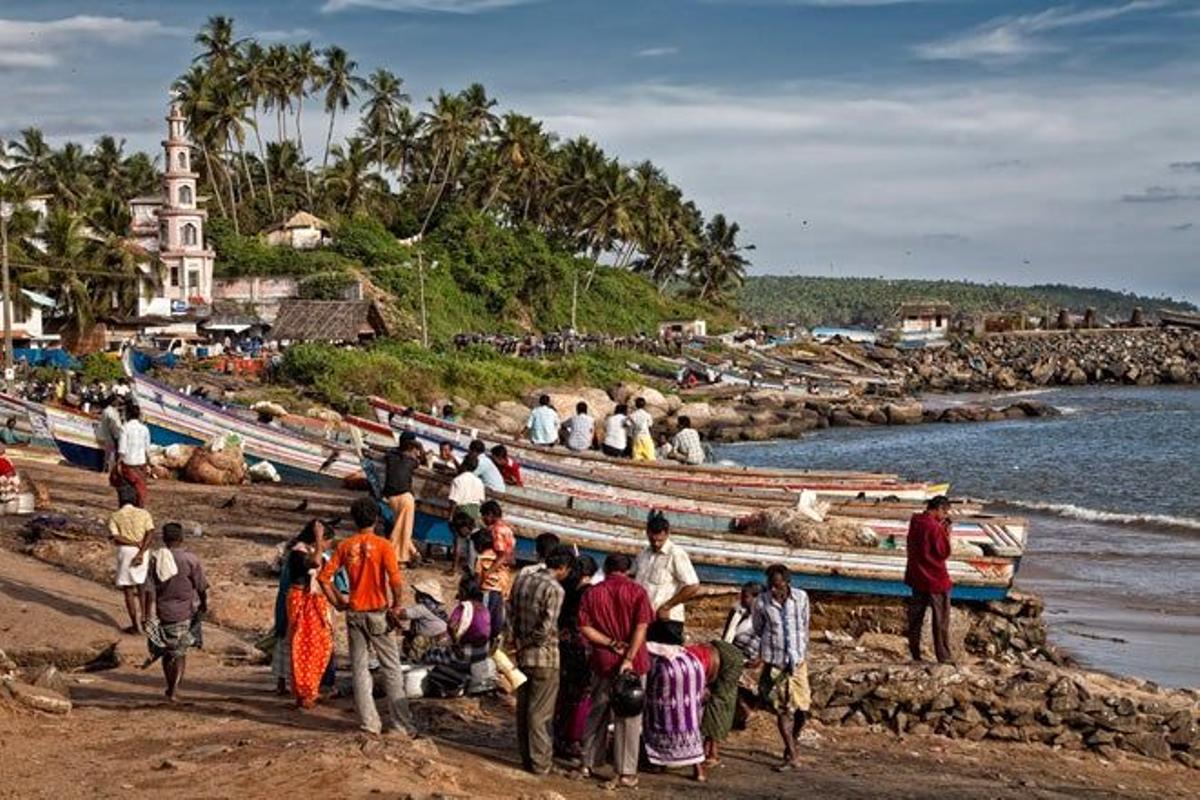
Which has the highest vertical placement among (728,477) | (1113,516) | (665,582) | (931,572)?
(665,582)

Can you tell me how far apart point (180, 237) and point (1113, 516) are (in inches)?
1799

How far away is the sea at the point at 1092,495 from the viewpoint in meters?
19.6

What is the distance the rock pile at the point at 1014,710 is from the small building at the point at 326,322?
5080 cm

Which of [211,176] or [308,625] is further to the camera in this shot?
[211,176]

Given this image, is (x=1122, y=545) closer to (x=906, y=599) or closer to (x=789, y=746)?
(x=906, y=599)

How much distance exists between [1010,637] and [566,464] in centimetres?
1022

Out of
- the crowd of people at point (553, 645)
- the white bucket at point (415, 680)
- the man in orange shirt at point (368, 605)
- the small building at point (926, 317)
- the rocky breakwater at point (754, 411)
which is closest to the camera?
the crowd of people at point (553, 645)

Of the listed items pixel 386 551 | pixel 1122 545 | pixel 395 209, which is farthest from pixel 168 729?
pixel 395 209

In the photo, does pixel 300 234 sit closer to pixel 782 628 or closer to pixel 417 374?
pixel 417 374

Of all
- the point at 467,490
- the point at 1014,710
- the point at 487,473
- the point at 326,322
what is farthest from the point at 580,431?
the point at 326,322

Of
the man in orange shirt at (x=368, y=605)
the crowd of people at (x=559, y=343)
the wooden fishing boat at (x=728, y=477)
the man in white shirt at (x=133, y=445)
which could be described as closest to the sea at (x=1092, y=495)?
the wooden fishing boat at (x=728, y=477)

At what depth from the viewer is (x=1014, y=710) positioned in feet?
39.5

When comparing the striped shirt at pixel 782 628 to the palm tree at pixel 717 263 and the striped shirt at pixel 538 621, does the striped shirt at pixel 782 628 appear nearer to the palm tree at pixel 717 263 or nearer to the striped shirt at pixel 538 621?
the striped shirt at pixel 538 621

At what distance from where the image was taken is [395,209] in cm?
8850
